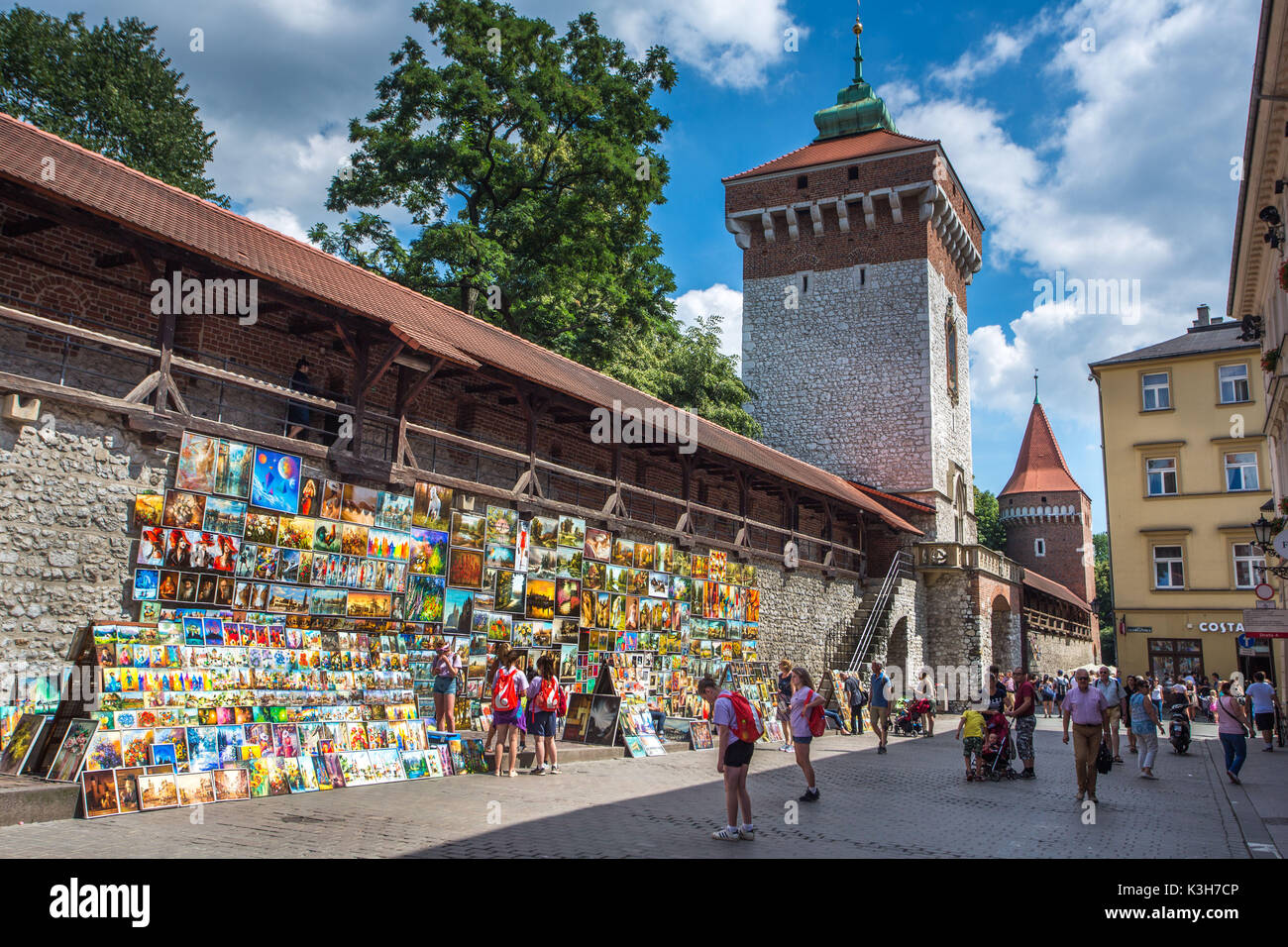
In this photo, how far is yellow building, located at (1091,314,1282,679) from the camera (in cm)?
2700

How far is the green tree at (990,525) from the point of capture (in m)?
52.0

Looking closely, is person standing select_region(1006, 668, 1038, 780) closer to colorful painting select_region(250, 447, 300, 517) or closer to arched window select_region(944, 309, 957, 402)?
colorful painting select_region(250, 447, 300, 517)

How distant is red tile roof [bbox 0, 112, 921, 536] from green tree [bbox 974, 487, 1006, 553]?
39.2m

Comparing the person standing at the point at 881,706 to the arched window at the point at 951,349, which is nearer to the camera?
the person standing at the point at 881,706

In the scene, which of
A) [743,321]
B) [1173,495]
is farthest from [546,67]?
[1173,495]

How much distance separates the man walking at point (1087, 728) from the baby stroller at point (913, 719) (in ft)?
28.7

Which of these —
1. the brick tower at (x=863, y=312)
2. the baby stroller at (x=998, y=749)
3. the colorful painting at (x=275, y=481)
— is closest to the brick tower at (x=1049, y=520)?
the brick tower at (x=863, y=312)

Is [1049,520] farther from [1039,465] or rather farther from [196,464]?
[196,464]

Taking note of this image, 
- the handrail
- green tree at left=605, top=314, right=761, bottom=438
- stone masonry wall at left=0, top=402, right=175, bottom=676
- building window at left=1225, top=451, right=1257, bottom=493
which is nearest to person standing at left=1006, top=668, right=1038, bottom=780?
stone masonry wall at left=0, top=402, right=175, bottom=676

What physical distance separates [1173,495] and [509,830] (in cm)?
2708

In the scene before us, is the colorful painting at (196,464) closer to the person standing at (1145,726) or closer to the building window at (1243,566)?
the person standing at (1145,726)
